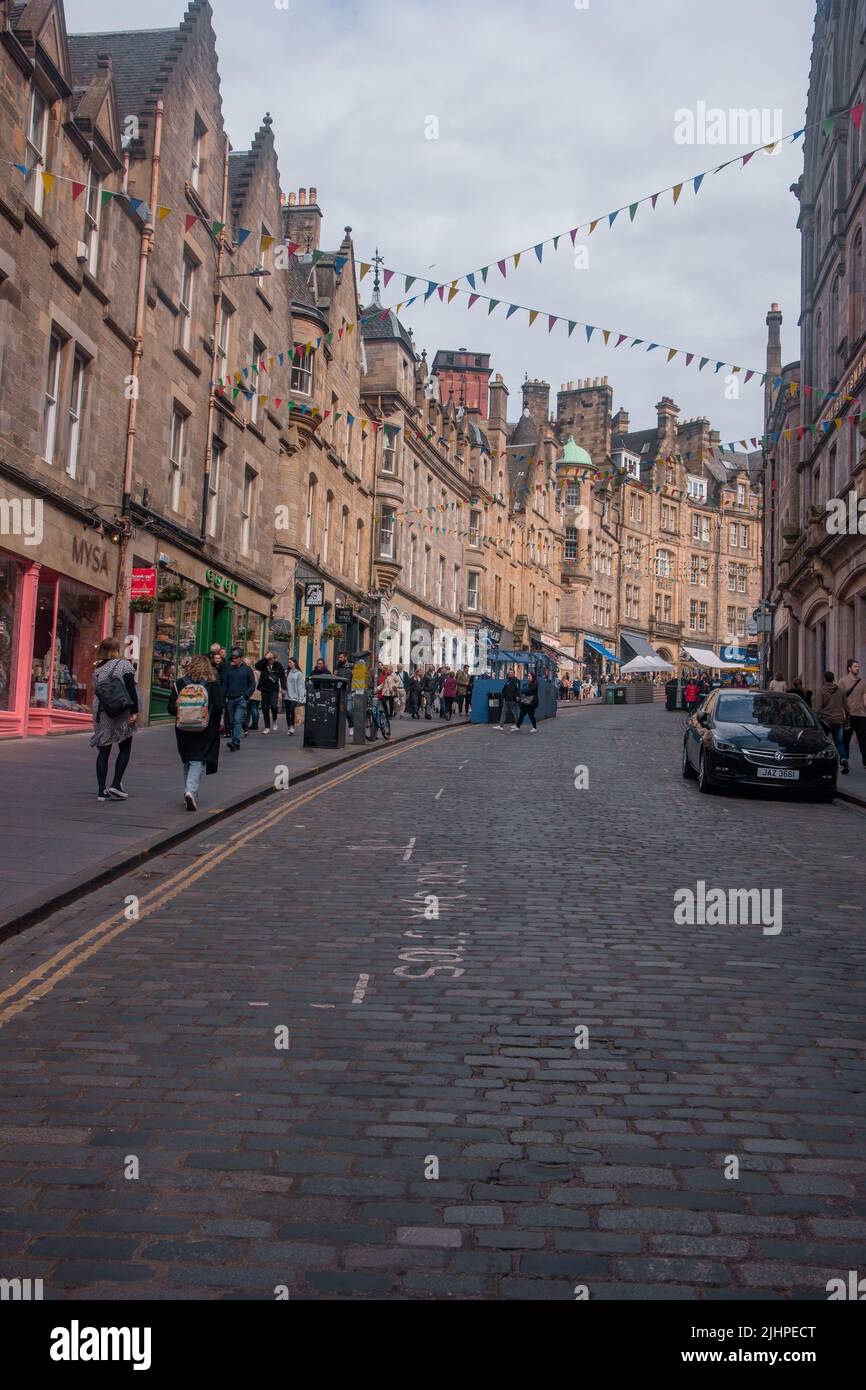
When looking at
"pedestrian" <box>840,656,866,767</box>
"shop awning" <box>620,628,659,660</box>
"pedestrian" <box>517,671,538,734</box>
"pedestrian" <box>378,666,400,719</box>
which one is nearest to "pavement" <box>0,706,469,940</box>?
"pedestrian" <box>378,666,400,719</box>

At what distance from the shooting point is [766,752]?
15.5 m

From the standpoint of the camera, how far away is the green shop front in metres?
23.6

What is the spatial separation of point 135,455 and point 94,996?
17.8 metres

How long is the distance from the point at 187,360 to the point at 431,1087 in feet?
73.5

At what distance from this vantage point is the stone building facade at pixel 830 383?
2803 centimetres

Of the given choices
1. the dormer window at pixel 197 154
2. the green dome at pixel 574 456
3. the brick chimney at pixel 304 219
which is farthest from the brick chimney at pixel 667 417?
the dormer window at pixel 197 154

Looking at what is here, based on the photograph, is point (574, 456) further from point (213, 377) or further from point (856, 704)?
point (856, 704)

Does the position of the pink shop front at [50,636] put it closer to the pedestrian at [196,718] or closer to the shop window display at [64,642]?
the shop window display at [64,642]

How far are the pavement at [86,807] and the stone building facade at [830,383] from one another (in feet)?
44.5

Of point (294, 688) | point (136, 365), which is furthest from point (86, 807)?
point (136, 365)

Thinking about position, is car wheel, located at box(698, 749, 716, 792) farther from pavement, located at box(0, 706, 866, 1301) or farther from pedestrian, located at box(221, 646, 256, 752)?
pedestrian, located at box(221, 646, 256, 752)

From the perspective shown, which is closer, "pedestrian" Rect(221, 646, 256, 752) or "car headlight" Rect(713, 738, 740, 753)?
"car headlight" Rect(713, 738, 740, 753)

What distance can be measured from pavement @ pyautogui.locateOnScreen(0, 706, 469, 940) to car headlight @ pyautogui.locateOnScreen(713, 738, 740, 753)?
217 inches

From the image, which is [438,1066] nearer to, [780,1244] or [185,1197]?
[185,1197]
